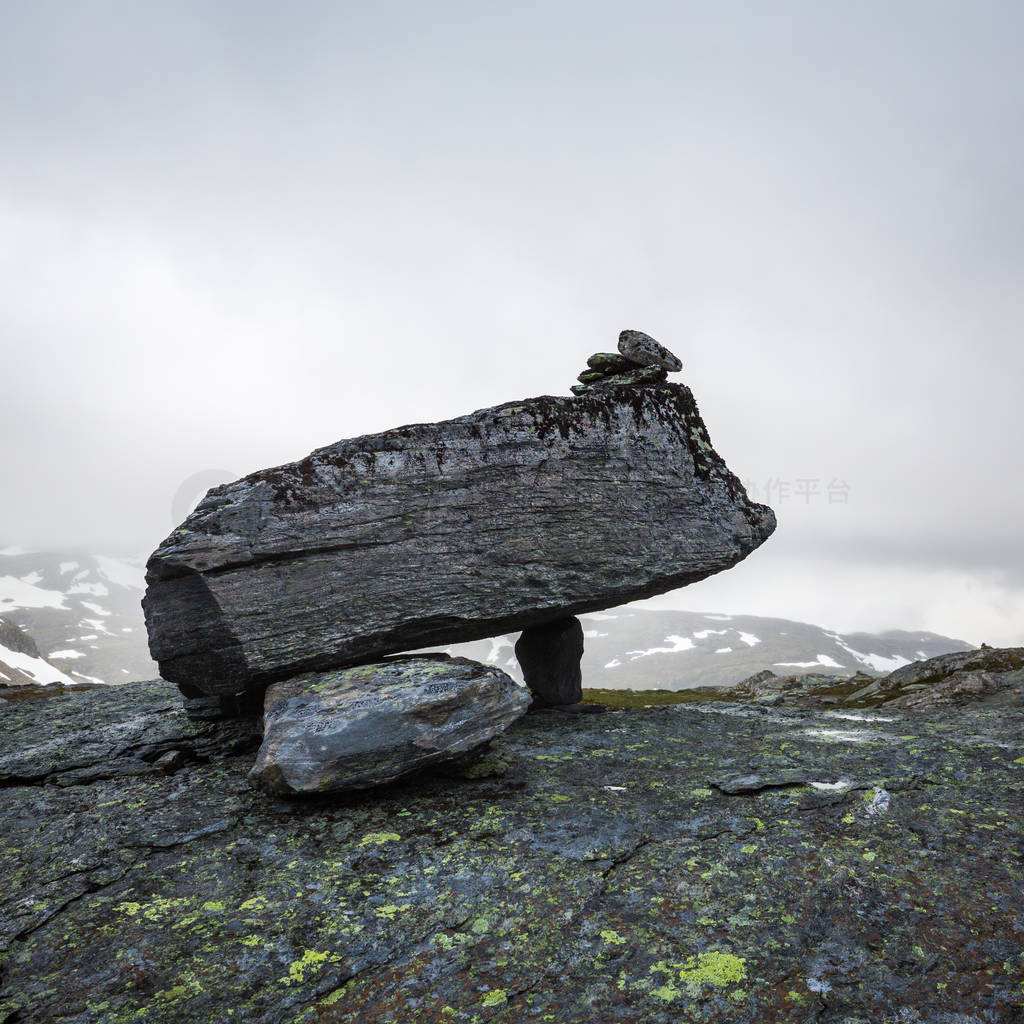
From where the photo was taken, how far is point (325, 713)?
1436 centimetres

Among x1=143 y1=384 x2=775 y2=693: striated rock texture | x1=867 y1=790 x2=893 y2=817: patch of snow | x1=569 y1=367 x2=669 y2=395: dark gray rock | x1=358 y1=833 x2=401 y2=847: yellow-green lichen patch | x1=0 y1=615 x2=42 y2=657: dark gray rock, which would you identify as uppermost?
x1=569 y1=367 x2=669 y2=395: dark gray rock

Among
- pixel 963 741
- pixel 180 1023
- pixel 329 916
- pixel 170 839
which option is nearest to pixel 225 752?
pixel 170 839

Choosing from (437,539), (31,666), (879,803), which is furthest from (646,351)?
(31,666)

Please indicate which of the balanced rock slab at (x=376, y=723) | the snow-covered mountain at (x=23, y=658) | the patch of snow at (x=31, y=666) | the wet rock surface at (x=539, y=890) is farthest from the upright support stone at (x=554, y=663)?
the snow-covered mountain at (x=23, y=658)

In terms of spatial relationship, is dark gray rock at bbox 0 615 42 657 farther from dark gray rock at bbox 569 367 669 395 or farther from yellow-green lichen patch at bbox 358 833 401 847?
yellow-green lichen patch at bbox 358 833 401 847

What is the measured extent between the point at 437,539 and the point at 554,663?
8009 millimetres

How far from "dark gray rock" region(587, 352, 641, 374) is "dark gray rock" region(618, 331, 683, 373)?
0.22m

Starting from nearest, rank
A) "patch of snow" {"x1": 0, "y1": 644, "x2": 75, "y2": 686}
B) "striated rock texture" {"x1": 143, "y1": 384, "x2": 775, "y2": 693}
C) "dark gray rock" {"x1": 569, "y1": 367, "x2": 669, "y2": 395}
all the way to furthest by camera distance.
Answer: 1. "striated rock texture" {"x1": 143, "y1": 384, "x2": 775, "y2": 693}
2. "dark gray rock" {"x1": 569, "y1": 367, "x2": 669, "y2": 395}
3. "patch of snow" {"x1": 0, "y1": 644, "x2": 75, "y2": 686}

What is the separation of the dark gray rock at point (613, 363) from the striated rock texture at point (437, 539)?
2123 millimetres

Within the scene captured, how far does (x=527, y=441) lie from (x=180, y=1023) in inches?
581

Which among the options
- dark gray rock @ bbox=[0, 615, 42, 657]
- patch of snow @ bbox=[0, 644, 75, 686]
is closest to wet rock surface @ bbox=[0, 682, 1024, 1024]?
Answer: patch of snow @ bbox=[0, 644, 75, 686]

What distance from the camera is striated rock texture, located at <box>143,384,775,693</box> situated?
16.8m

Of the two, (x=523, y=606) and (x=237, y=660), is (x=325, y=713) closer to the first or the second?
(x=237, y=660)

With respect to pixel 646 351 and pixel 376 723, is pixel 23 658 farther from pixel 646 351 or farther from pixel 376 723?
pixel 646 351
